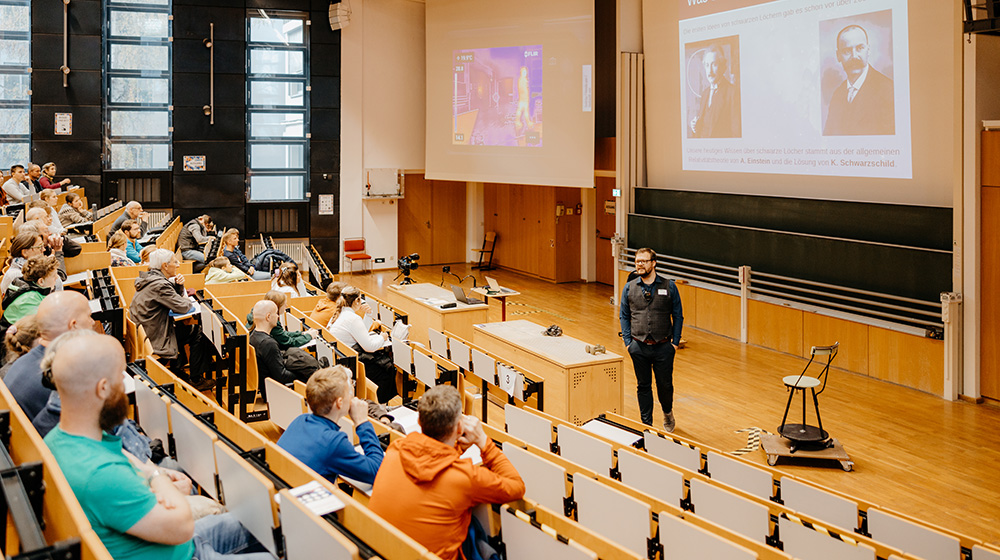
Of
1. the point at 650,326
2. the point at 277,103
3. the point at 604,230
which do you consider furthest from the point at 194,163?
the point at 650,326

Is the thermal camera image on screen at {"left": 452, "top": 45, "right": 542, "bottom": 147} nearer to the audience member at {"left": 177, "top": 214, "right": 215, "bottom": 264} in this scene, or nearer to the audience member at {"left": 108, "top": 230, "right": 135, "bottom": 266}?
the audience member at {"left": 177, "top": 214, "right": 215, "bottom": 264}

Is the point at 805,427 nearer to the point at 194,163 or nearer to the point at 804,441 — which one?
the point at 804,441

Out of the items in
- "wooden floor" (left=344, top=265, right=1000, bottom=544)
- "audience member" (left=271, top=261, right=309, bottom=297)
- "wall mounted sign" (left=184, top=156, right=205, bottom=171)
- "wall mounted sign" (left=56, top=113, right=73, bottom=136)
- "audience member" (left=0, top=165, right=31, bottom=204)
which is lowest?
"wooden floor" (left=344, top=265, right=1000, bottom=544)

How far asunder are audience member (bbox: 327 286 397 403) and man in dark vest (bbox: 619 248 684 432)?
75.6 inches

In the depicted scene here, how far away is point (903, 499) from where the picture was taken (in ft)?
18.0

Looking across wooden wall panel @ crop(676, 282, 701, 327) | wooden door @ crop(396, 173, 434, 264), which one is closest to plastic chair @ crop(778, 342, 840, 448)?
wooden wall panel @ crop(676, 282, 701, 327)

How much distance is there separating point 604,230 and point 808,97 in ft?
18.5

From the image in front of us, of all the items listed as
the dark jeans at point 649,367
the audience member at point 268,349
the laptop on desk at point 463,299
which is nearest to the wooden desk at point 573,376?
the dark jeans at point 649,367

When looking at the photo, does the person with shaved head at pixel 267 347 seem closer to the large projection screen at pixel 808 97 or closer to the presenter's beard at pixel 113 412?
the presenter's beard at pixel 113 412

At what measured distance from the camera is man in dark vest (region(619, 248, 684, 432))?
6422 millimetres

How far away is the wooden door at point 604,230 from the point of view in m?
13.9

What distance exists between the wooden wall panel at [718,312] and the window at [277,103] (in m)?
7.92

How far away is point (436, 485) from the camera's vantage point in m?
2.94

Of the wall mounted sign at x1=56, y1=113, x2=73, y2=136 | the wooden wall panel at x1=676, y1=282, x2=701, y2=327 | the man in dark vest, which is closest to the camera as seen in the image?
the man in dark vest
